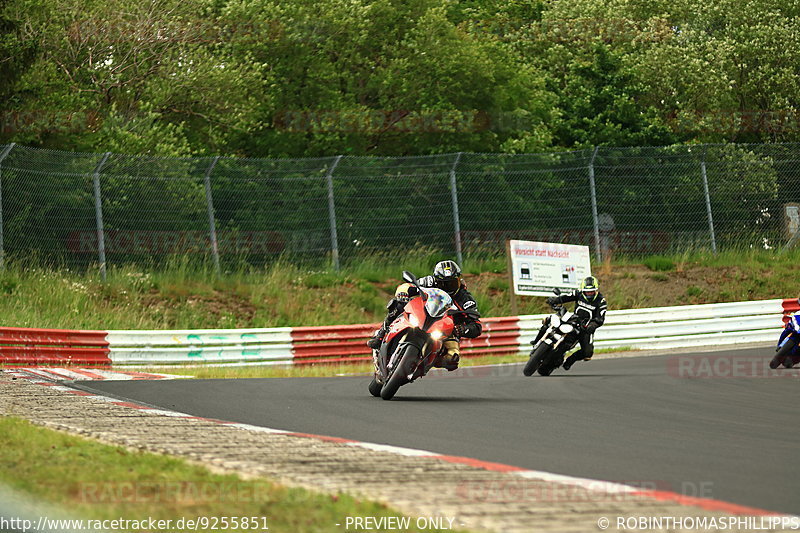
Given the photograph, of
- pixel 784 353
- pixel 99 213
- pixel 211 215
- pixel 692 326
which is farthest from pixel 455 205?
pixel 784 353

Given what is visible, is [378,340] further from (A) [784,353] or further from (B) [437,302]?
(A) [784,353]

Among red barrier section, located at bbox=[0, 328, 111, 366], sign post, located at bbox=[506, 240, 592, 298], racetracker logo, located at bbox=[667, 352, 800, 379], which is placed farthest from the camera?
sign post, located at bbox=[506, 240, 592, 298]

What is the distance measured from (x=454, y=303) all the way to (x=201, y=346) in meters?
7.32

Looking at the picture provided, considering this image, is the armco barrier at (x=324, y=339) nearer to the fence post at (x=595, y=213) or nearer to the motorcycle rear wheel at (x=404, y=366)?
the fence post at (x=595, y=213)

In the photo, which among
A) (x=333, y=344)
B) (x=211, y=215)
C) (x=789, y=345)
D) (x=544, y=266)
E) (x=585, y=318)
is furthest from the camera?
(x=544, y=266)

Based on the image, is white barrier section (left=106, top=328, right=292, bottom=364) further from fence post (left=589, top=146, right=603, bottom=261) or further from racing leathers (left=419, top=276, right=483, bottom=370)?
fence post (left=589, top=146, right=603, bottom=261)

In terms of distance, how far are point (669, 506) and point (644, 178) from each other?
769 inches

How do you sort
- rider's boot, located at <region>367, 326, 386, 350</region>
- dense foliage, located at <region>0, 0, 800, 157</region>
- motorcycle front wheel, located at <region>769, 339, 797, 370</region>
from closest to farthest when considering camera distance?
rider's boot, located at <region>367, 326, 386, 350</region>
motorcycle front wheel, located at <region>769, 339, 797, 370</region>
dense foliage, located at <region>0, 0, 800, 157</region>

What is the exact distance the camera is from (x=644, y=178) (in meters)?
24.0

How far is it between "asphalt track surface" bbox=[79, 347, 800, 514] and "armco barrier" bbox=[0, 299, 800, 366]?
356 cm

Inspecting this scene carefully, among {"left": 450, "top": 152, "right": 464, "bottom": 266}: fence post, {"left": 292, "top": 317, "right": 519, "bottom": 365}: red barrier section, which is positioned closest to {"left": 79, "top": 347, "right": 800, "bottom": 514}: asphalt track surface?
{"left": 292, "top": 317, "right": 519, "bottom": 365}: red barrier section

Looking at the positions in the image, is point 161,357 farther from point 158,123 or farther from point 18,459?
point 18,459

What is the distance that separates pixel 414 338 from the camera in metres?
11.0

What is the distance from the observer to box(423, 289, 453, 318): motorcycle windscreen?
11.3m
